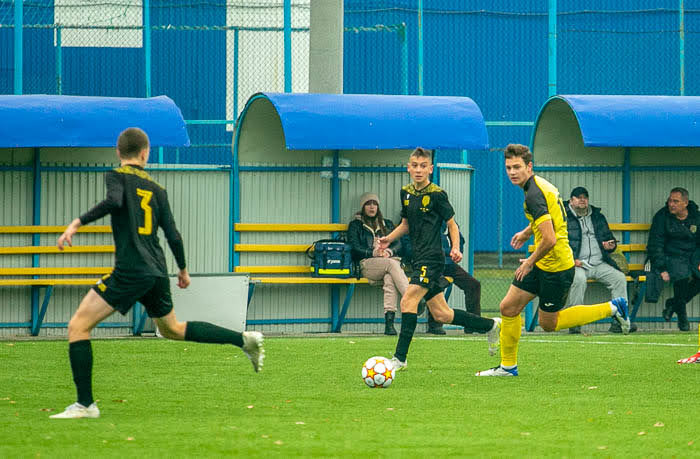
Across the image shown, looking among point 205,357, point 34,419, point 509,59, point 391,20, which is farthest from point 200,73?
point 34,419

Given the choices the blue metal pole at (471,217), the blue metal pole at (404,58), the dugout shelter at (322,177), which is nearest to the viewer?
the dugout shelter at (322,177)

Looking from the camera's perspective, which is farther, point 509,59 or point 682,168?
point 509,59

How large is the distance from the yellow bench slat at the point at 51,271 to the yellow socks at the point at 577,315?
654 cm

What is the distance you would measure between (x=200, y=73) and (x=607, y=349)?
496 inches

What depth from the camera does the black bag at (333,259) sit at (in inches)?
612

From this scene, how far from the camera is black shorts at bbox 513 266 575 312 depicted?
10.2 meters

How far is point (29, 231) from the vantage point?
49.5ft

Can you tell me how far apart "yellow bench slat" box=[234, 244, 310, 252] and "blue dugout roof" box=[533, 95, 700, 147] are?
371 cm

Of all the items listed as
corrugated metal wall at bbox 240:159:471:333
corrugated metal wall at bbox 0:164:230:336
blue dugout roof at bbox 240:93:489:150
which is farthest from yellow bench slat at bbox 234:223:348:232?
blue dugout roof at bbox 240:93:489:150

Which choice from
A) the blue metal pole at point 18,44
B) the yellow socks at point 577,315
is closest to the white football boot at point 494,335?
the yellow socks at point 577,315

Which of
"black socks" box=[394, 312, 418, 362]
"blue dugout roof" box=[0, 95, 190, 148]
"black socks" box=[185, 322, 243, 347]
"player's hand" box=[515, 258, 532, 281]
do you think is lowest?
"black socks" box=[394, 312, 418, 362]

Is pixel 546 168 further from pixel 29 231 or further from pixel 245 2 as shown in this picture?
pixel 245 2

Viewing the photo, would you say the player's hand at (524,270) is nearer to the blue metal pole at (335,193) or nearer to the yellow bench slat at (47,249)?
the blue metal pole at (335,193)

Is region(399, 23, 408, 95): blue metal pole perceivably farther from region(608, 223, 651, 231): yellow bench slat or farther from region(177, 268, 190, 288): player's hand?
region(177, 268, 190, 288): player's hand
